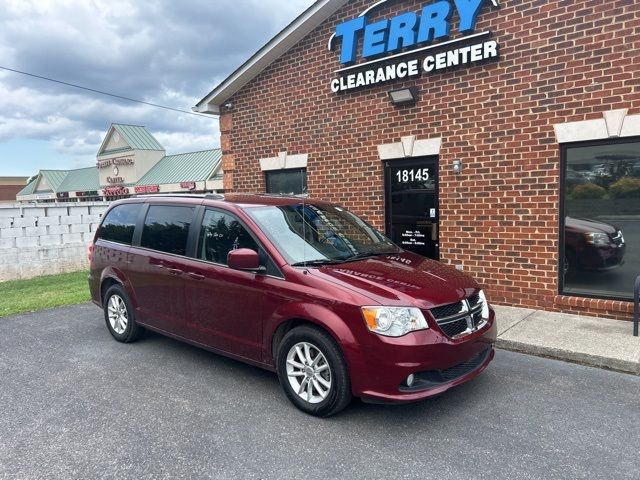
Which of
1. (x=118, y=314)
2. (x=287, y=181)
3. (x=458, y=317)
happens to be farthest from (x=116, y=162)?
(x=458, y=317)

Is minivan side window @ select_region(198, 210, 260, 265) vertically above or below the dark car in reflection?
above

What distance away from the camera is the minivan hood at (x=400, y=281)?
3.61 m

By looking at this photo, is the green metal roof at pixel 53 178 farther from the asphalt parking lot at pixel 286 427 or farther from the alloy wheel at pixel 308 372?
the alloy wheel at pixel 308 372

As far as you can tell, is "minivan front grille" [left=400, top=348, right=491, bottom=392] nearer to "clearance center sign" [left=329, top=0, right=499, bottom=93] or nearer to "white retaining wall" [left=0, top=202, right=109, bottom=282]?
"clearance center sign" [left=329, top=0, right=499, bottom=93]

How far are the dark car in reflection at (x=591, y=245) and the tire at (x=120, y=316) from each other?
5.51 m

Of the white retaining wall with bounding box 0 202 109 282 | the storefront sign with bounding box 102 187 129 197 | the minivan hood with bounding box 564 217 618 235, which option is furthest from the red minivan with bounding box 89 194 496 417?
the storefront sign with bounding box 102 187 129 197

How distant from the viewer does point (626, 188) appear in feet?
18.9

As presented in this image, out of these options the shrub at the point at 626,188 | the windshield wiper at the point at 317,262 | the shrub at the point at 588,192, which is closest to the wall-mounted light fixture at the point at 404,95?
the shrub at the point at 588,192

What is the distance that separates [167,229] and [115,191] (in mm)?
40886

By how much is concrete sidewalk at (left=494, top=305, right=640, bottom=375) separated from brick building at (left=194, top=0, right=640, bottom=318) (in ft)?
1.23

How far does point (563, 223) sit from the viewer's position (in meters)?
6.23

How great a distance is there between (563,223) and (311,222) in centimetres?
356

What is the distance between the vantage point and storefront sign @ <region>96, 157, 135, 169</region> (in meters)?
41.8

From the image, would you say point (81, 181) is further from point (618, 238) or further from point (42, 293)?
point (618, 238)
